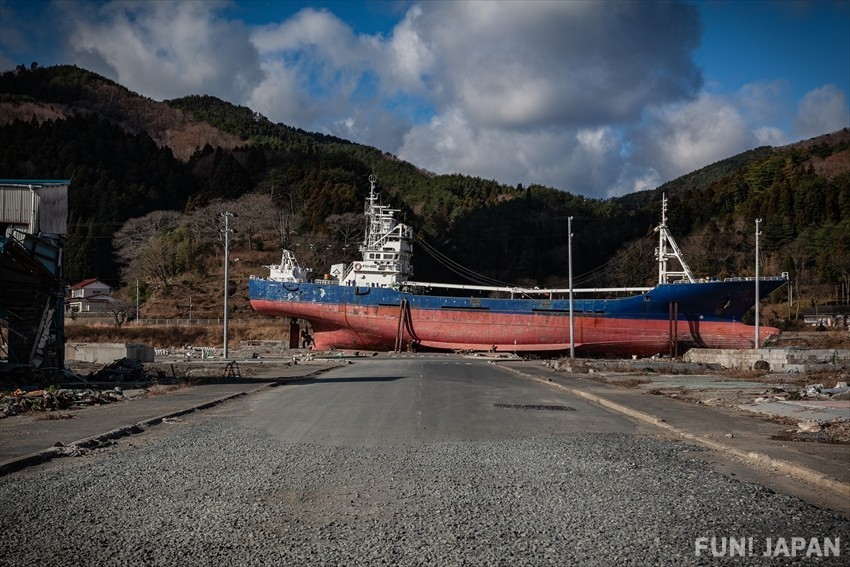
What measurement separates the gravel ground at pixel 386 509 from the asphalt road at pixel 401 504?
0.07 ft

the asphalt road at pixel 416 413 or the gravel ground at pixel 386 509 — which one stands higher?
the gravel ground at pixel 386 509

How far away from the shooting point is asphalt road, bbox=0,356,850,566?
4703mm

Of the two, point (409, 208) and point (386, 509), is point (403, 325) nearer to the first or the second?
point (386, 509)

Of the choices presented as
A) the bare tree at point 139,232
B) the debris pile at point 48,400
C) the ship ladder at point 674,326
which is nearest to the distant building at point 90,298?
the bare tree at point 139,232

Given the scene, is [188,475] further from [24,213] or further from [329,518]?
[24,213]

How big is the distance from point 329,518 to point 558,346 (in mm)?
39274

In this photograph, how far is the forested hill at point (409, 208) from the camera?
231 ft

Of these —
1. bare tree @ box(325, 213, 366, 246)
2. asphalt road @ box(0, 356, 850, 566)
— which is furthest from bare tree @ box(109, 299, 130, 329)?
asphalt road @ box(0, 356, 850, 566)

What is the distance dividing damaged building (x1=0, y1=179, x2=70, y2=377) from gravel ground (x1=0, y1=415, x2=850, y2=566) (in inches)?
A: 493

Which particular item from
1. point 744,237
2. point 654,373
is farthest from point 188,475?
point 744,237

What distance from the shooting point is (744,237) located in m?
68.4

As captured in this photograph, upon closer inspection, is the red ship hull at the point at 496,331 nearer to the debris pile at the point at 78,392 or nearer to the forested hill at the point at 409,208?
the forested hill at the point at 409,208

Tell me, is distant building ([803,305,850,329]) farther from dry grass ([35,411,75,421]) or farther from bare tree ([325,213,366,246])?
dry grass ([35,411,75,421])

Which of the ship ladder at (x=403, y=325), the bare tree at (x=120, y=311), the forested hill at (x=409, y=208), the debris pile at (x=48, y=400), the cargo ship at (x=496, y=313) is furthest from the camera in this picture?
the forested hill at (x=409, y=208)
